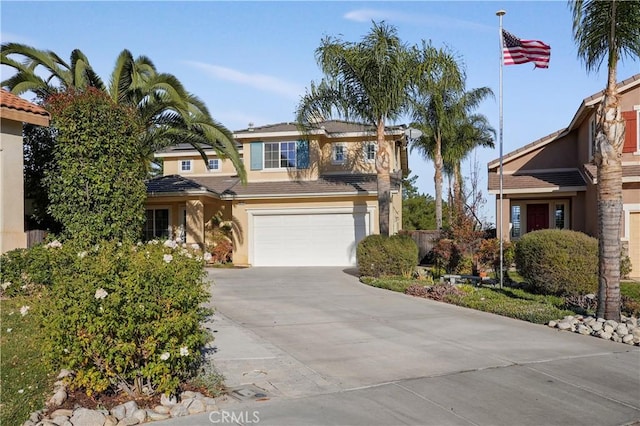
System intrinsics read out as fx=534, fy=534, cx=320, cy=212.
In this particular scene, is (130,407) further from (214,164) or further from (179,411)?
(214,164)

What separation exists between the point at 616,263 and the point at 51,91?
15210 mm

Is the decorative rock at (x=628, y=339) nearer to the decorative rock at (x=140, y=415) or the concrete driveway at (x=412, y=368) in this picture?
the concrete driveway at (x=412, y=368)

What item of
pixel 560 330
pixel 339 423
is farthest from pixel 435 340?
pixel 339 423

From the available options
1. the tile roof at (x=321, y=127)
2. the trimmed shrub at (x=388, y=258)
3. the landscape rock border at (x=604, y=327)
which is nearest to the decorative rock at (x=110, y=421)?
the landscape rock border at (x=604, y=327)

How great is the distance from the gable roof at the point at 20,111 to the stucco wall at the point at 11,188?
0.32 meters

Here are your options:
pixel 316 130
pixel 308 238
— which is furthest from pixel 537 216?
pixel 316 130

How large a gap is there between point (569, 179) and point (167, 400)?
1882cm

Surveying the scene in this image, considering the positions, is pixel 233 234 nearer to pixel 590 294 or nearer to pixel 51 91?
pixel 51 91

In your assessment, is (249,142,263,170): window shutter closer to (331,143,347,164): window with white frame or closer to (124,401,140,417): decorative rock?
(331,143,347,164): window with white frame

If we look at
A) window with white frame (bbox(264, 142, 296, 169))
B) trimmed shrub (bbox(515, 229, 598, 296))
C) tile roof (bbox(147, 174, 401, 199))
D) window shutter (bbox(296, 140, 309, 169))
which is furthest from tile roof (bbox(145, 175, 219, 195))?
trimmed shrub (bbox(515, 229, 598, 296))

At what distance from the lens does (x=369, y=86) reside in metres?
16.8

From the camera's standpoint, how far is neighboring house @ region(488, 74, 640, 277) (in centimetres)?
1762

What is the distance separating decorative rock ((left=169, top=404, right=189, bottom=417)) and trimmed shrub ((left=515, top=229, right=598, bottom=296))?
34.0 feet

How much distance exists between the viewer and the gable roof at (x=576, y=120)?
1812 cm
